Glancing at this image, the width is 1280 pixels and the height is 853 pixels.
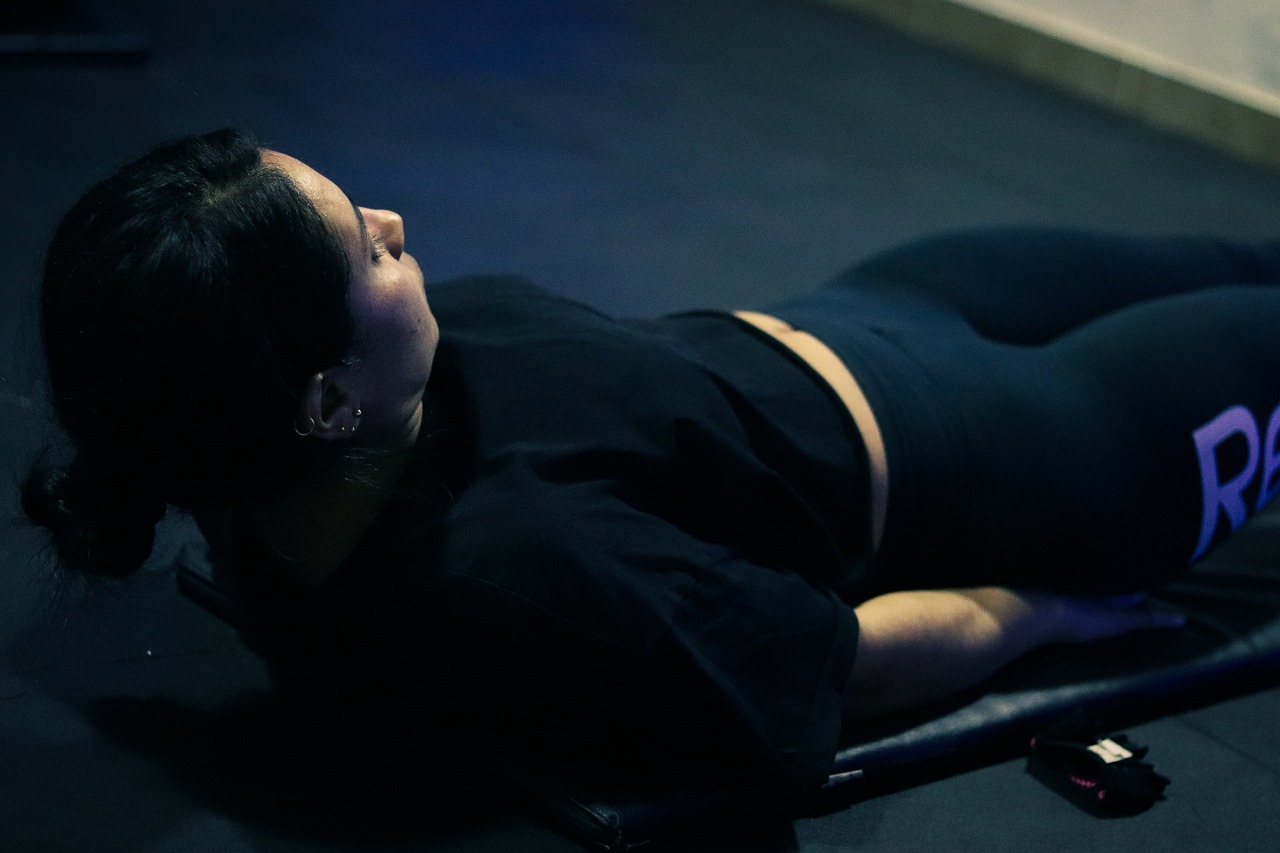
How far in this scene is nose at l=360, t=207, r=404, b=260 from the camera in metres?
1.17

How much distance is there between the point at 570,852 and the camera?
1.19 meters

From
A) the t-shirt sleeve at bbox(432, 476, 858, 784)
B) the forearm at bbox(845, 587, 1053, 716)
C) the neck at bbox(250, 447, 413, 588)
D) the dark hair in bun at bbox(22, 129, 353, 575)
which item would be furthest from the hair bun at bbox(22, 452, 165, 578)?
the forearm at bbox(845, 587, 1053, 716)

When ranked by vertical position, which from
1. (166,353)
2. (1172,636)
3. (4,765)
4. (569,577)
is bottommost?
(4,765)

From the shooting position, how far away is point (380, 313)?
113cm

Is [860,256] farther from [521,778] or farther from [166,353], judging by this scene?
[166,353]

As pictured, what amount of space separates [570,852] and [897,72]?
3188mm

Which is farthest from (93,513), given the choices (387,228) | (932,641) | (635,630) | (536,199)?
(536,199)

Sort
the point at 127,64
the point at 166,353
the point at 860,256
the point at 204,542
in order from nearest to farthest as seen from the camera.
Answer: the point at 166,353
the point at 204,542
the point at 860,256
the point at 127,64

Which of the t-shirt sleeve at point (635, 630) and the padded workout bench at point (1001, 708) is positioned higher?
the t-shirt sleeve at point (635, 630)

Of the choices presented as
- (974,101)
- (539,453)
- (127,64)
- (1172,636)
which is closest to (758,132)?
(974,101)

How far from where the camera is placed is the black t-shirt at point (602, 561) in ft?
3.71

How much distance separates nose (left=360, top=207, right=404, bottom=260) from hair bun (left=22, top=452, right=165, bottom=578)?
11.1 inches

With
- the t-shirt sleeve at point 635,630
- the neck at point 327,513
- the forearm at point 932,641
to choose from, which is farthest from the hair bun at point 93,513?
the forearm at point 932,641

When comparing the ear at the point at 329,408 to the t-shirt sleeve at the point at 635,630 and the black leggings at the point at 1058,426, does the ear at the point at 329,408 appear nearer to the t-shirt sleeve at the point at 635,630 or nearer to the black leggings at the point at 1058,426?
the t-shirt sleeve at the point at 635,630
